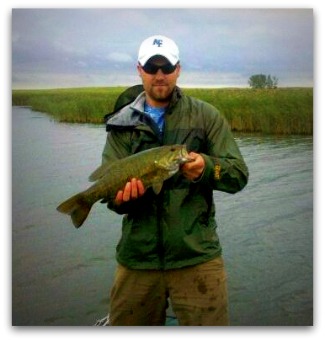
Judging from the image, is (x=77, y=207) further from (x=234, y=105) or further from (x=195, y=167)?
(x=234, y=105)

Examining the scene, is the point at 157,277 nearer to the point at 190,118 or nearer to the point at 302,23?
the point at 190,118

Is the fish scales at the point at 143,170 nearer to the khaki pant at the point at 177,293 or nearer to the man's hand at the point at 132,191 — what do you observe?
the man's hand at the point at 132,191

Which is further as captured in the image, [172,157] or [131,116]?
[131,116]

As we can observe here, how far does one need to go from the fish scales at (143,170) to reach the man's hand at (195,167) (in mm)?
19

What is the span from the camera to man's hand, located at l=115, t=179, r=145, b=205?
193 centimetres

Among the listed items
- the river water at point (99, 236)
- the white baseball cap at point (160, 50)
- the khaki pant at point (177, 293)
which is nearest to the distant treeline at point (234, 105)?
the river water at point (99, 236)

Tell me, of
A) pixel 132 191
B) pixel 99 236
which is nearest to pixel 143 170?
pixel 132 191

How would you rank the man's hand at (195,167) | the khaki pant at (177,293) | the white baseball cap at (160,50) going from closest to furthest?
1. the man's hand at (195,167)
2. the khaki pant at (177,293)
3. the white baseball cap at (160,50)

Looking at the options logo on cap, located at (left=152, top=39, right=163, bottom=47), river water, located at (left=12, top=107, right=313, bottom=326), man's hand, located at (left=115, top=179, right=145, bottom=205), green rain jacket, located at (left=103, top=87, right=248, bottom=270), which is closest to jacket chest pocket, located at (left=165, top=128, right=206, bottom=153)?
green rain jacket, located at (left=103, top=87, right=248, bottom=270)

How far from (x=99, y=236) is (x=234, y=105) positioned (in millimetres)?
1075

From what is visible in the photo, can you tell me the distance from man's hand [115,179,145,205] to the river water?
67 cm

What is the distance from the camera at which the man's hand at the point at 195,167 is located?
185 cm

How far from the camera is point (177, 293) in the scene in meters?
1.97
